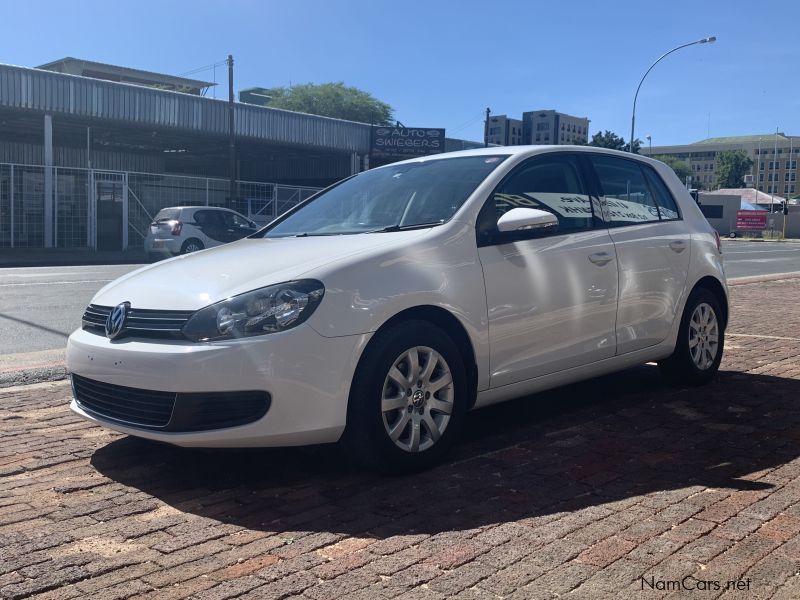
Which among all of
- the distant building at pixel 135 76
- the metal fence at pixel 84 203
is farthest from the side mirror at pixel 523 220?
the distant building at pixel 135 76

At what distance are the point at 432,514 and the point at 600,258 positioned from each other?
7.14 feet

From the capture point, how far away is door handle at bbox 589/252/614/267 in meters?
4.87

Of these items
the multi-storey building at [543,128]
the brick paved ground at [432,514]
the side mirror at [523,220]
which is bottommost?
the brick paved ground at [432,514]

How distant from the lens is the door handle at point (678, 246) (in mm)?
5562

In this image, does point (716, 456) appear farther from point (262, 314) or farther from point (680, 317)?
point (262, 314)

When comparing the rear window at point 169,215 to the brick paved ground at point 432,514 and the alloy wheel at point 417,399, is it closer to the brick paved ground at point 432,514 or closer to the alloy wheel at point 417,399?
the brick paved ground at point 432,514

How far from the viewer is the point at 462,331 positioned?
13.5 feet

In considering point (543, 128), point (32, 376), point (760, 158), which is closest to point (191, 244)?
point (32, 376)

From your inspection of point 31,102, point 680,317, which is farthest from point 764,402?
point 31,102

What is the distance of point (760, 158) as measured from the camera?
6009 inches

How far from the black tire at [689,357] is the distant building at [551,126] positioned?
41.2 meters

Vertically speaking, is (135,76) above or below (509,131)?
above

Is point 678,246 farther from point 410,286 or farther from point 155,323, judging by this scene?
point 155,323

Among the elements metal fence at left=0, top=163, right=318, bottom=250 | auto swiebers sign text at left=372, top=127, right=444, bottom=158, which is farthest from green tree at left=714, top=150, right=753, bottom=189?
metal fence at left=0, top=163, right=318, bottom=250
